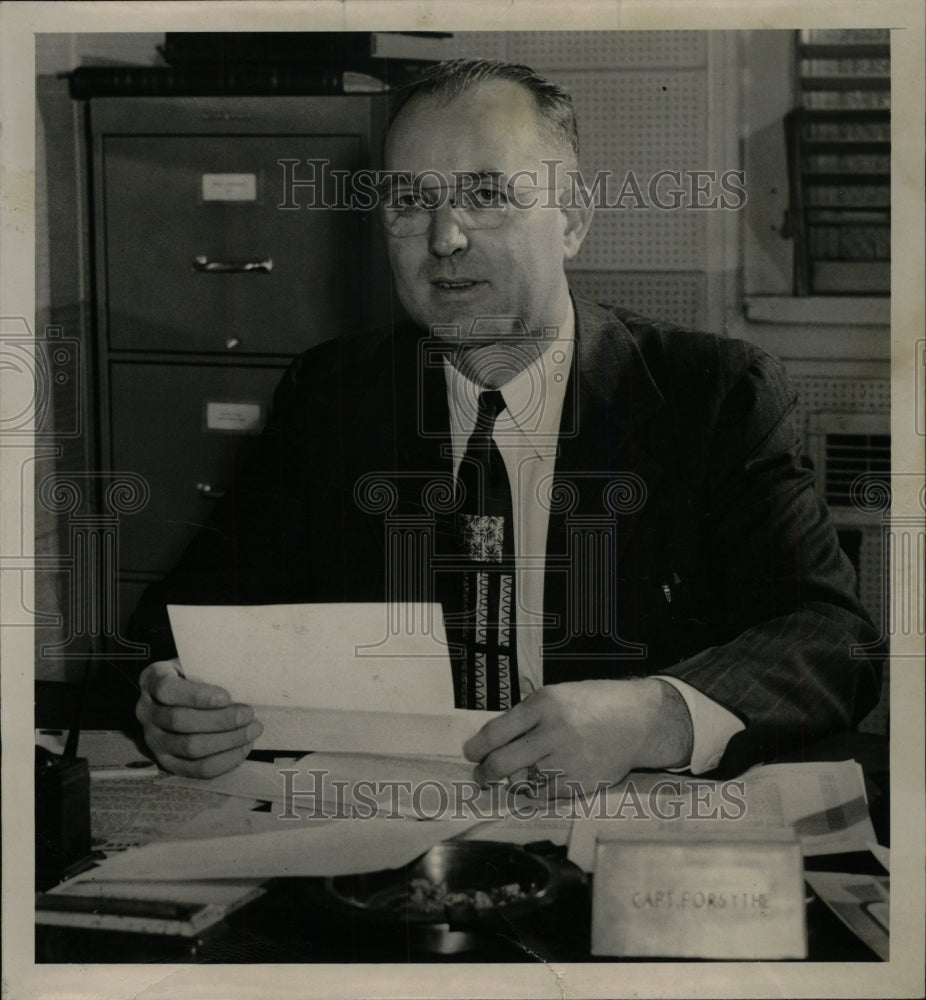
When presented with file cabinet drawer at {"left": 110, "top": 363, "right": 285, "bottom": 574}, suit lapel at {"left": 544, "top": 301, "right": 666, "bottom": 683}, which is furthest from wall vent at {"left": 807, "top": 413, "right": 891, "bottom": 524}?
file cabinet drawer at {"left": 110, "top": 363, "right": 285, "bottom": 574}

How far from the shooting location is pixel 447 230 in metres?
1.38

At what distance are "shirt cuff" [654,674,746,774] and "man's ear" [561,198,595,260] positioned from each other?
55cm

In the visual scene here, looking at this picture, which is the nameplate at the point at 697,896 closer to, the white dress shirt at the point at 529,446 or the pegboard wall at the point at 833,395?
the white dress shirt at the point at 529,446

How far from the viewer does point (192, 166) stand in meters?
1.44

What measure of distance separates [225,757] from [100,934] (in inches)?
9.7

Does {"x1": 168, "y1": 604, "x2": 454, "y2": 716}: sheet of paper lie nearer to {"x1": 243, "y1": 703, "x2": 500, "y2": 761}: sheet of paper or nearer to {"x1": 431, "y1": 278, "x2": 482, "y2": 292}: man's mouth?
{"x1": 243, "y1": 703, "x2": 500, "y2": 761}: sheet of paper

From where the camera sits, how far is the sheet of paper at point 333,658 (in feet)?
4.61

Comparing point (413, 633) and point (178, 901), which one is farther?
point (413, 633)

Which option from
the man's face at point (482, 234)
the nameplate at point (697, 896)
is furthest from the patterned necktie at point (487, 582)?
the nameplate at point (697, 896)

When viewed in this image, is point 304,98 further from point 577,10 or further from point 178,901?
point 178,901

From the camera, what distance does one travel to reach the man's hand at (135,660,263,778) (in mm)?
1352

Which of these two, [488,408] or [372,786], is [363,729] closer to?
[372,786]

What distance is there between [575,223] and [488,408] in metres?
0.25

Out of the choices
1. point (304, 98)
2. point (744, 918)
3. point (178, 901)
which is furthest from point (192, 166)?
point (744, 918)
